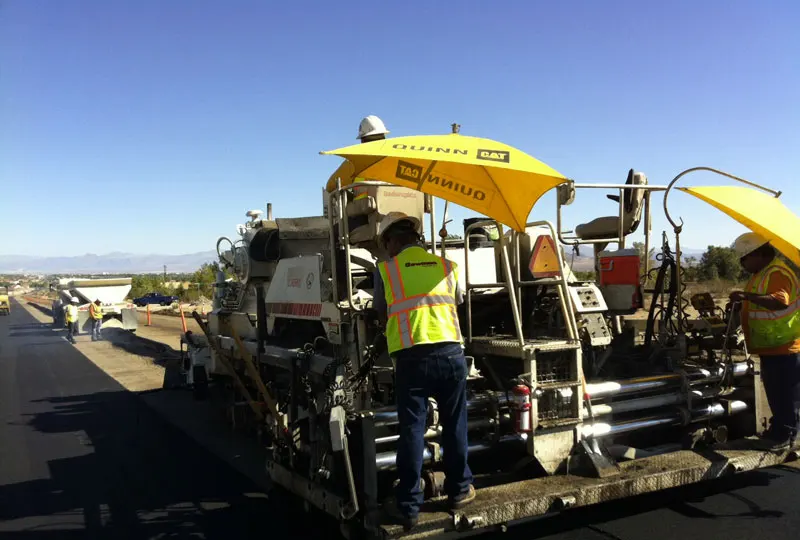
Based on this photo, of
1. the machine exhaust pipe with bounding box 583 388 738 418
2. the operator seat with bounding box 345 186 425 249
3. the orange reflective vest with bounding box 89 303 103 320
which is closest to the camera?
the machine exhaust pipe with bounding box 583 388 738 418

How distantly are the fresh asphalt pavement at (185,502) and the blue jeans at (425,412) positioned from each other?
112 cm

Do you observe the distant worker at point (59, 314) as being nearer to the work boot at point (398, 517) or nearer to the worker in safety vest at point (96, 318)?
the worker in safety vest at point (96, 318)

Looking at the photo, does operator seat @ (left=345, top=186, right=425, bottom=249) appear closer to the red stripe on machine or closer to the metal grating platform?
the red stripe on machine

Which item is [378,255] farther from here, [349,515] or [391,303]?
[349,515]

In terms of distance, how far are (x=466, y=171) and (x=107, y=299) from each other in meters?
27.1

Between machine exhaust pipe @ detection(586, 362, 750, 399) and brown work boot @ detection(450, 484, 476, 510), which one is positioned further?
machine exhaust pipe @ detection(586, 362, 750, 399)

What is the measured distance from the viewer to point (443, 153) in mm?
4391

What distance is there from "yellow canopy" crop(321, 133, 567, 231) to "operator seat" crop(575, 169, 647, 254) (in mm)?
1763

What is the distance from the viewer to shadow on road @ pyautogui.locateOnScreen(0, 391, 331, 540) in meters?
5.21

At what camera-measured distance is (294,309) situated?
670 centimetres

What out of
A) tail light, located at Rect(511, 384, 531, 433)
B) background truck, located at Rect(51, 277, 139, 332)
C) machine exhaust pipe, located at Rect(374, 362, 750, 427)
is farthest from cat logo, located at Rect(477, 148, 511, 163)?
background truck, located at Rect(51, 277, 139, 332)

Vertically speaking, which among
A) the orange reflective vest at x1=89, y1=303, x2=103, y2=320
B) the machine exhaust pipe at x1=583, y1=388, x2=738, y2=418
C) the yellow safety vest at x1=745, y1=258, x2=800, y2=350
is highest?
the yellow safety vest at x1=745, y1=258, x2=800, y2=350

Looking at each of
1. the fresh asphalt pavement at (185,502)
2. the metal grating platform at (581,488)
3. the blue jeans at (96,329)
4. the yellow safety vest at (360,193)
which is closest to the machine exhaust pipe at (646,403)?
the metal grating platform at (581,488)

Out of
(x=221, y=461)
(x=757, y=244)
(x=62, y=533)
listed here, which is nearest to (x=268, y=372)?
(x=221, y=461)
